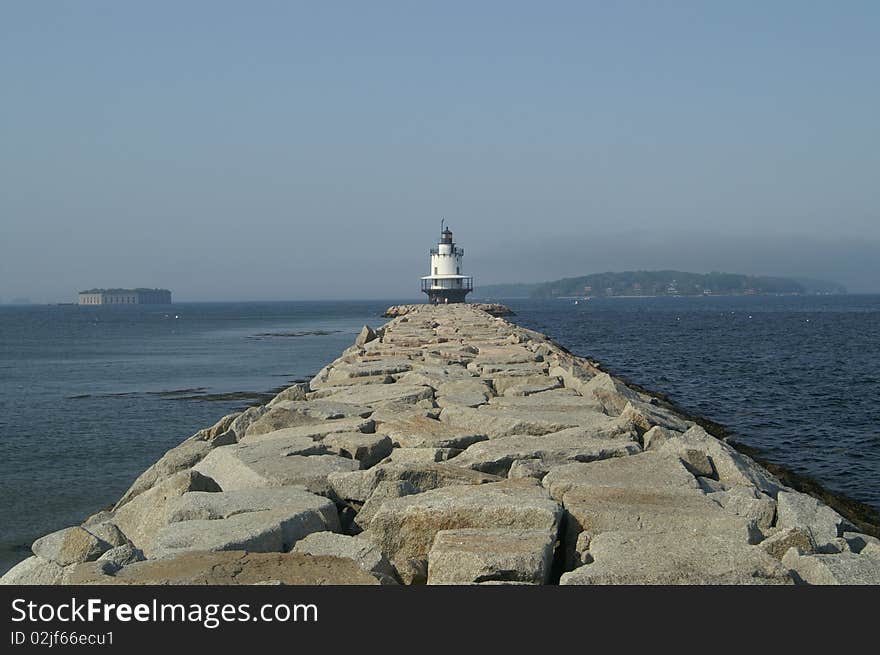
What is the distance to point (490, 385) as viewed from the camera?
30.8 ft

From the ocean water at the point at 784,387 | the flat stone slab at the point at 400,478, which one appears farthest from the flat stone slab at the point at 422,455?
the ocean water at the point at 784,387

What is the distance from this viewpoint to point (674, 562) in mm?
3439

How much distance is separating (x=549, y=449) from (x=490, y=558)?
2.10 metres

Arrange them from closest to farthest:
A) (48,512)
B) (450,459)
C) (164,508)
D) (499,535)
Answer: (499,535)
(164,508)
(450,459)
(48,512)

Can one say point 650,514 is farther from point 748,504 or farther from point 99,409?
point 99,409

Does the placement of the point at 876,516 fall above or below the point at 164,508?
below

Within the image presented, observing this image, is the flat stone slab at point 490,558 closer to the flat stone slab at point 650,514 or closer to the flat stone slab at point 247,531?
the flat stone slab at point 650,514

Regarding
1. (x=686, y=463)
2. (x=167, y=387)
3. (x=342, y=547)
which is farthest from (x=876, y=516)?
(x=167, y=387)

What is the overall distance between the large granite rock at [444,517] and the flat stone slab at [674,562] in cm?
30

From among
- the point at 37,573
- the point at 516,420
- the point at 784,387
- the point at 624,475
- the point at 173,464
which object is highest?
the point at 516,420

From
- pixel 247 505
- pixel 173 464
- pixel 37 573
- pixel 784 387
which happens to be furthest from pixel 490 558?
pixel 784 387

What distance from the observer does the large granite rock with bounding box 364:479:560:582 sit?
3.96 meters
